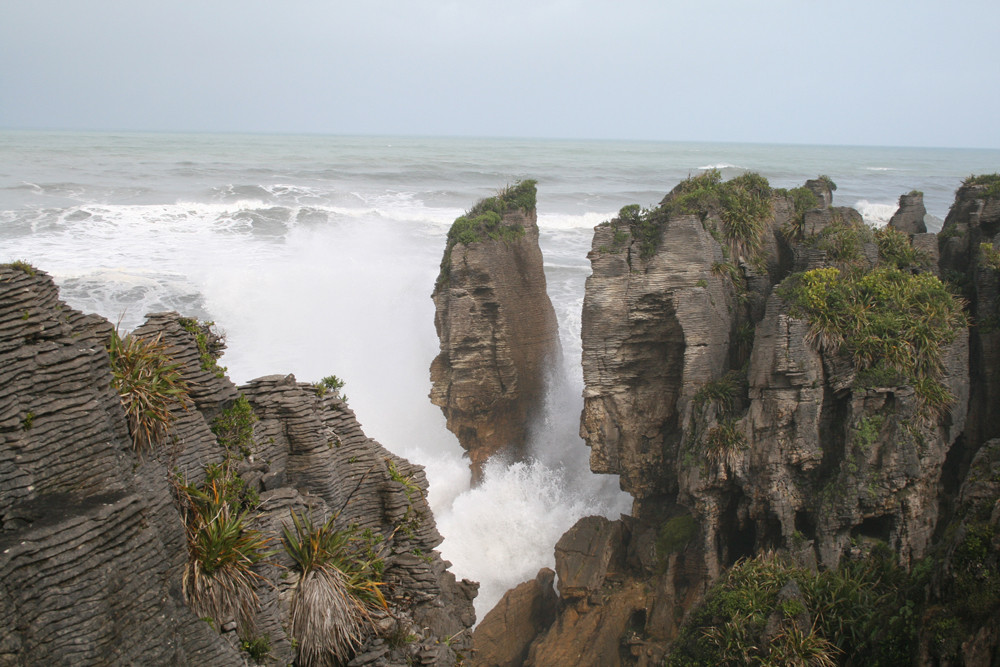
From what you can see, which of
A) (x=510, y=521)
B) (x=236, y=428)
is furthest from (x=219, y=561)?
(x=510, y=521)

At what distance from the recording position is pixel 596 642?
15.8 metres

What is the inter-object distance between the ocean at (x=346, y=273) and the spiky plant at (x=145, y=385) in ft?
3.20

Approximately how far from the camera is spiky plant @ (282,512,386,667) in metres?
8.02

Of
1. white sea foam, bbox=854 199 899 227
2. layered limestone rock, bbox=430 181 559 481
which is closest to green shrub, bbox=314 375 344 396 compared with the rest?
layered limestone rock, bbox=430 181 559 481

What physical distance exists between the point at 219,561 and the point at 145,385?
1.89 m

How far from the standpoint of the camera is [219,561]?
7.24 metres

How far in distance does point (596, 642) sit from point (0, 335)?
1320 centimetres

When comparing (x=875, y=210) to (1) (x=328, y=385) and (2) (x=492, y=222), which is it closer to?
(2) (x=492, y=222)

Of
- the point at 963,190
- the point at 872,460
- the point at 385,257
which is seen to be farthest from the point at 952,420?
the point at 385,257

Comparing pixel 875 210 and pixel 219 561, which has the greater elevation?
pixel 875 210

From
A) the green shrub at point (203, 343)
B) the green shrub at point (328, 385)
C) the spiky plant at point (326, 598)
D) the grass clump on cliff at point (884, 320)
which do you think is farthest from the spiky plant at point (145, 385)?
the grass clump on cliff at point (884, 320)

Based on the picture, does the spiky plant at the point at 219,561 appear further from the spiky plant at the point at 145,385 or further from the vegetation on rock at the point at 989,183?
the vegetation on rock at the point at 989,183

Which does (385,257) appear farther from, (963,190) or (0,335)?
(0,335)

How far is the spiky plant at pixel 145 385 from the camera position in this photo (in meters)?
7.22
